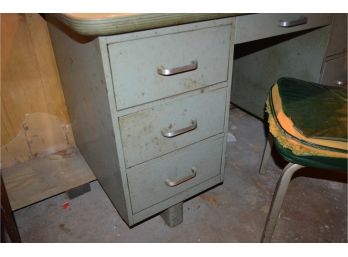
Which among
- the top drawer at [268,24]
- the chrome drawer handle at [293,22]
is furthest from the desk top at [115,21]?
the chrome drawer handle at [293,22]

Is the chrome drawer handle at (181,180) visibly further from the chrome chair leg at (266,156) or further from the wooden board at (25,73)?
the wooden board at (25,73)

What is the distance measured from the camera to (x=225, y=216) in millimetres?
1124

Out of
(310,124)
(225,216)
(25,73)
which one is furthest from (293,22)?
(25,73)

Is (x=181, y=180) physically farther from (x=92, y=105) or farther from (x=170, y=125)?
(x=92, y=105)

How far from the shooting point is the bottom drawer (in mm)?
877

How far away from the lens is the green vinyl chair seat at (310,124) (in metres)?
0.72

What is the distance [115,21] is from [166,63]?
0.18 m

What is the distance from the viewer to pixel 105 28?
0.59 m

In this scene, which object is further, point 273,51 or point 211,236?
point 273,51

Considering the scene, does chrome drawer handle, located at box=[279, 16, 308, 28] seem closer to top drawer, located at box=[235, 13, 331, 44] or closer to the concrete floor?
top drawer, located at box=[235, 13, 331, 44]

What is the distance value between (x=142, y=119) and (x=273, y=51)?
2.95ft
